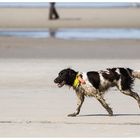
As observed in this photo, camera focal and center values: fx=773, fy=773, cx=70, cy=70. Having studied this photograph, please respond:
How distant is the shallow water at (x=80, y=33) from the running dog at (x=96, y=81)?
1473 cm

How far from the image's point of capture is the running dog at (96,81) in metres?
11.3

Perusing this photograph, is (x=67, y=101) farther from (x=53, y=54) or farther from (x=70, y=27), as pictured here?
(x=70, y=27)

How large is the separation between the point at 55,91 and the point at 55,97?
2.63ft

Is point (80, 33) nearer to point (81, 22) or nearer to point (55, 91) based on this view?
point (81, 22)

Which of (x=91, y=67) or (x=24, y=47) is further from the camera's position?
(x=24, y=47)

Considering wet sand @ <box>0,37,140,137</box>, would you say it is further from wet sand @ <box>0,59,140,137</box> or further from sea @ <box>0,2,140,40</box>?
sea @ <box>0,2,140,40</box>

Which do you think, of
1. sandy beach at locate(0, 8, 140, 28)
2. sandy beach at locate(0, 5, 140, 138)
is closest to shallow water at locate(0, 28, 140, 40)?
sandy beach at locate(0, 5, 140, 138)

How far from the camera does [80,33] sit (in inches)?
1155

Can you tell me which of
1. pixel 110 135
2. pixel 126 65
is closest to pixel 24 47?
pixel 126 65

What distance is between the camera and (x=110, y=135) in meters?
9.73

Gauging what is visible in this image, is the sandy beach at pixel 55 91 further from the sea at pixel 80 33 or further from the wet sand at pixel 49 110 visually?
the sea at pixel 80 33

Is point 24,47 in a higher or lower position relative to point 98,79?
lower

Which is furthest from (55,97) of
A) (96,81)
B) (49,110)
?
(96,81)

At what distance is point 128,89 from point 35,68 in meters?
6.13
